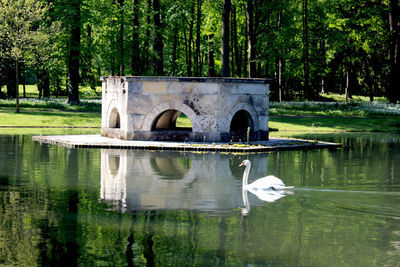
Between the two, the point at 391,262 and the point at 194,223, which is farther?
the point at 194,223

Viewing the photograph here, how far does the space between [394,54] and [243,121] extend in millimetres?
21151

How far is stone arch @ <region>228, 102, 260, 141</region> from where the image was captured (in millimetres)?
27005

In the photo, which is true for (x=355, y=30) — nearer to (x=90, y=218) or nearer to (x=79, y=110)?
(x=79, y=110)

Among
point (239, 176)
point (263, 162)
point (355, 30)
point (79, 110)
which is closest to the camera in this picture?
point (239, 176)

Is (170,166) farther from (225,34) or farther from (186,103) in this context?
(225,34)

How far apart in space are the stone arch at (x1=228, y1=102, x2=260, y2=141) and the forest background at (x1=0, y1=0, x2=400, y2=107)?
7.19 m

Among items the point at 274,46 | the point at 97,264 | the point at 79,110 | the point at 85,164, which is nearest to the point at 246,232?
the point at 97,264

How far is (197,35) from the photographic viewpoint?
51688 millimetres

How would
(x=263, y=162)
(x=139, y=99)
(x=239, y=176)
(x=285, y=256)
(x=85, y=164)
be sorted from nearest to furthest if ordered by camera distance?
(x=285, y=256) → (x=239, y=176) → (x=85, y=164) → (x=263, y=162) → (x=139, y=99)

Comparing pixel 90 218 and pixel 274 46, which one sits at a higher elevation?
pixel 274 46

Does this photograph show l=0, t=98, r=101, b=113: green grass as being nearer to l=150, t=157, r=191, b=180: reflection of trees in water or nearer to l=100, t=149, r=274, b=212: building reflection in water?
l=100, t=149, r=274, b=212: building reflection in water

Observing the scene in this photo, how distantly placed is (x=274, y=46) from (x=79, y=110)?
15622 millimetres

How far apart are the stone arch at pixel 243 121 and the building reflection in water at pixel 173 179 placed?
4.17 meters

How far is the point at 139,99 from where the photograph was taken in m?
26.6
